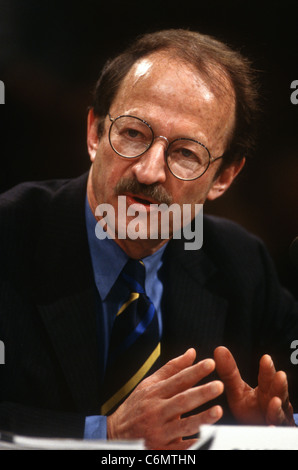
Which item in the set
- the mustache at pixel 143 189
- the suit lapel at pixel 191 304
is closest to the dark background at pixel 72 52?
the mustache at pixel 143 189

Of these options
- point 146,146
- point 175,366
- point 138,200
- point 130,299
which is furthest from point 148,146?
point 175,366

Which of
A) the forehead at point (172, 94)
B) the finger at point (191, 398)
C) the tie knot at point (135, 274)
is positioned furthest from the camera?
the tie knot at point (135, 274)

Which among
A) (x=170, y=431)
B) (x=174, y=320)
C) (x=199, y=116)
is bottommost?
(x=170, y=431)

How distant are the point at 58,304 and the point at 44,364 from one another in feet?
0.43

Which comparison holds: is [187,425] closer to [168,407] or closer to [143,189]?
[168,407]

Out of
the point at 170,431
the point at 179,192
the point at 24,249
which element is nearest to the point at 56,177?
the point at 24,249

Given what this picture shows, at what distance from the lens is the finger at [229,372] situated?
3.69 feet

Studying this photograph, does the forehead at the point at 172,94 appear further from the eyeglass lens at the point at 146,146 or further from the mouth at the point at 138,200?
the mouth at the point at 138,200

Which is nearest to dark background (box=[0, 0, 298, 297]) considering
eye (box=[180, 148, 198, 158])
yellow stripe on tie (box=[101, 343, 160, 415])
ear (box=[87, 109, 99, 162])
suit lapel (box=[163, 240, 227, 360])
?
ear (box=[87, 109, 99, 162])

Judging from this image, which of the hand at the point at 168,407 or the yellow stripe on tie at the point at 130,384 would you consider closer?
the hand at the point at 168,407

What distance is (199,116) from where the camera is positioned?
43.3 inches

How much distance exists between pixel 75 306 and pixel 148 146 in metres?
0.39

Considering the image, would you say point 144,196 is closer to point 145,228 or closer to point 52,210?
point 145,228

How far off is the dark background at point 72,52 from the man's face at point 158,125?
76mm
